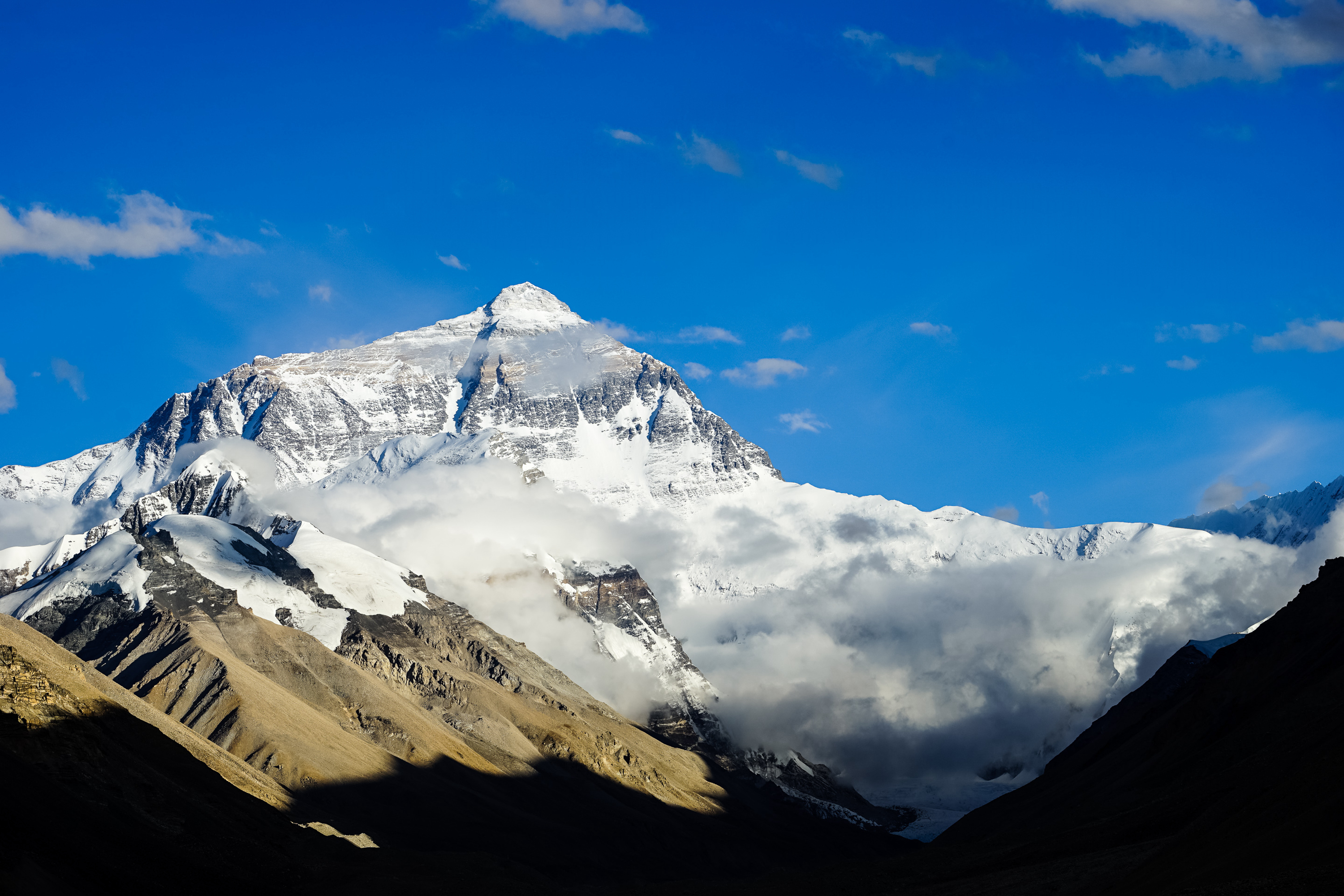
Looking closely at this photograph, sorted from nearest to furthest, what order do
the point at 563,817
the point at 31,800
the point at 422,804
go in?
the point at 31,800
the point at 422,804
the point at 563,817

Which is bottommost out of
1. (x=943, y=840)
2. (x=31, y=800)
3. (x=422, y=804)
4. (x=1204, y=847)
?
(x=31, y=800)

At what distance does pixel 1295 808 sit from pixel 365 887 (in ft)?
205

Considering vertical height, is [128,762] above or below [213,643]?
below

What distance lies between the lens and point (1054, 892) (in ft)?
232

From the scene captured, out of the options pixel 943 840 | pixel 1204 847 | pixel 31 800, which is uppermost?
pixel 943 840

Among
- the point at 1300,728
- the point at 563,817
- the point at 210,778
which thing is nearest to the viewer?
the point at 210,778

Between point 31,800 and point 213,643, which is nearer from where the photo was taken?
point 31,800

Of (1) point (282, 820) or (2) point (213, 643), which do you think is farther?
(2) point (213, 643)

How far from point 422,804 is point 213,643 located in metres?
58.3

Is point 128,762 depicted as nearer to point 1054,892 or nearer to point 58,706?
point 58,706

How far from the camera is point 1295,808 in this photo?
164 feet

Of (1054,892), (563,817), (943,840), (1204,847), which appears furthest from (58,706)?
(943,840)

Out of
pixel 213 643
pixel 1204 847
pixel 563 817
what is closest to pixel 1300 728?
pixel 1204 847

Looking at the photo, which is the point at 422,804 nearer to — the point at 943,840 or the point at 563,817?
the point at 563,817
